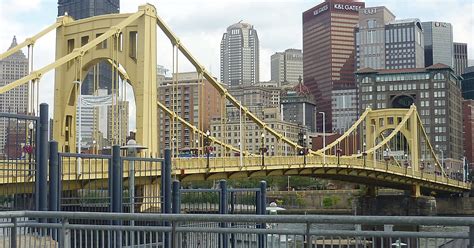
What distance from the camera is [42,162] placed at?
14188 mm

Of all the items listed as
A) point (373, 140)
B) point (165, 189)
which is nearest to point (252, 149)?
point (373, 140)

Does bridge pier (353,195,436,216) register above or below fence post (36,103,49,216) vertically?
below

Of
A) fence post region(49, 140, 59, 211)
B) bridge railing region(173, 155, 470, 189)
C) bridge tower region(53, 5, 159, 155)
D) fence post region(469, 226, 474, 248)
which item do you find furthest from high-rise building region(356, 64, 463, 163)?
fence post region(469, 226, 474, 248)

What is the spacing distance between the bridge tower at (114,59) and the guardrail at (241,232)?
31.1m

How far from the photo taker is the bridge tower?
42.9 m

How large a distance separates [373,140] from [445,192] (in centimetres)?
1268

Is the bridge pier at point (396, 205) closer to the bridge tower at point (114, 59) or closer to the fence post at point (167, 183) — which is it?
the bridge tower at point (114, 59)

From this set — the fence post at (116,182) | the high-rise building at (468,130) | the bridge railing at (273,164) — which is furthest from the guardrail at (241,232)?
the high-rise building at (468,130)

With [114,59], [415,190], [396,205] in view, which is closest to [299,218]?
[114,59]

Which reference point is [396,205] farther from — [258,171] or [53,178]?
[53,178]

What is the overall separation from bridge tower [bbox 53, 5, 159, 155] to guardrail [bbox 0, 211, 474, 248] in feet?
102

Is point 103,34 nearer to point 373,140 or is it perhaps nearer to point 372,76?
point 373,140

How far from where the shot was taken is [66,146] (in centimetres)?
4331

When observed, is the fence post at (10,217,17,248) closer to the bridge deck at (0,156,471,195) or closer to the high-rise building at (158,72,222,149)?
the bridge deck at (0,156,471,195)
